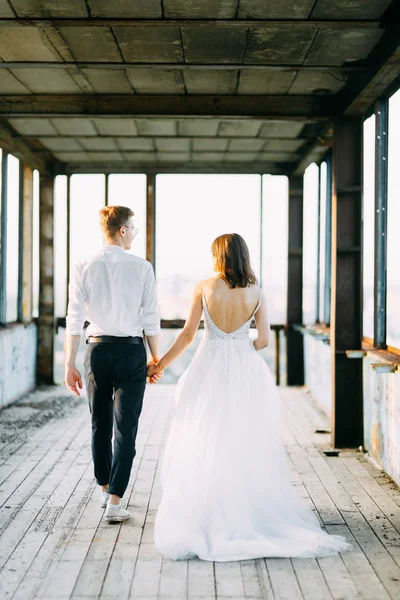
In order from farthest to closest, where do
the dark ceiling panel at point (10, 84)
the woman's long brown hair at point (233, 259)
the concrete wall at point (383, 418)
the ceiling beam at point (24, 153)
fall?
the ceiling beam at point (24, 153)
the dark ceiling panel at point (10, 84)
the concrete wall at point (383, 418)
the woman's long brown hair at point (233, 259)

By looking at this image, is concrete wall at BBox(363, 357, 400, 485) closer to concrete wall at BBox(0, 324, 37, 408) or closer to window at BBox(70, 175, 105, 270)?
concrete wall at BBox(0, 324, 37, 408)

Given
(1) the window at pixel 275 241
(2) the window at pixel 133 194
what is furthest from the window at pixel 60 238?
(1) the window at pixel 275 241

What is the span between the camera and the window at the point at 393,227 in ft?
17.6

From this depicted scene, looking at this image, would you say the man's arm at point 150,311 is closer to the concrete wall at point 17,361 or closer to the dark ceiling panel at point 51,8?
the dark ceiling panel at point 51,8

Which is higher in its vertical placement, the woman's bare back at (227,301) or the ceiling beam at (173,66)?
the ceiling beam at (173,66)

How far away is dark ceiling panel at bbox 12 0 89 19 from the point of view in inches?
167

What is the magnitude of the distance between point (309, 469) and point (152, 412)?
2.90m

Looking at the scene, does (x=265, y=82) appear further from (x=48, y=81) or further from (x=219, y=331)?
(x=219, y=331)

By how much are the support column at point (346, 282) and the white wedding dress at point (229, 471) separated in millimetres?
2369

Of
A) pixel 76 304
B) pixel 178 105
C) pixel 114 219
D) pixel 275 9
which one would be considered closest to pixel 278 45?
pixel 275 9

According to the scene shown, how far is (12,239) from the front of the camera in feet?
28.6

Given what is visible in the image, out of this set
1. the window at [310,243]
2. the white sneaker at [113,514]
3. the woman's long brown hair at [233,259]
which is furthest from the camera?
the window at [310,243]

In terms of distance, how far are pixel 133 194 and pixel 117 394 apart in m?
6.64

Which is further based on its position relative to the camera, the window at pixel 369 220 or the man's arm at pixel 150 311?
the window at pixel 369 220
